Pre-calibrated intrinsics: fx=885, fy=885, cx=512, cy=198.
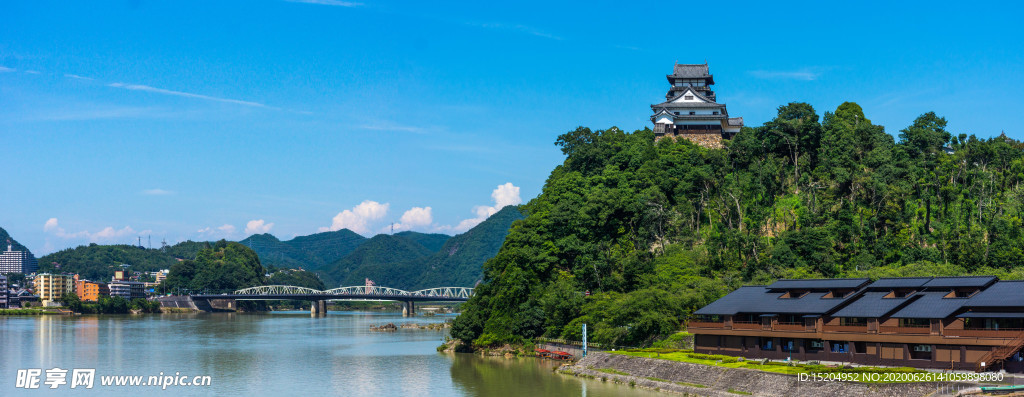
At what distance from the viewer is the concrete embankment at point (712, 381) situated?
3362cm

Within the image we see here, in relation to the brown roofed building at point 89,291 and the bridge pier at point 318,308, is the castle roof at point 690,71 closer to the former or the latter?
the bridge pier at point 318,308

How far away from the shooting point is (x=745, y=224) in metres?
68.0

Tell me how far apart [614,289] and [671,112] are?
31.1m

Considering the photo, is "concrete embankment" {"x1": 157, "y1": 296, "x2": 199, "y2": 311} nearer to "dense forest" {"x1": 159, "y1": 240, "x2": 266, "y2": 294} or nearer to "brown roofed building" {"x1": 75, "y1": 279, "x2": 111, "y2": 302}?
"dense forest" {"x1": 159, "y1": 240, "x2": 266, "y2": 294}

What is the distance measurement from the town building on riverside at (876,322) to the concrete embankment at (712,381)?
4.65 m

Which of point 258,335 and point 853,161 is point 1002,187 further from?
point 258,335

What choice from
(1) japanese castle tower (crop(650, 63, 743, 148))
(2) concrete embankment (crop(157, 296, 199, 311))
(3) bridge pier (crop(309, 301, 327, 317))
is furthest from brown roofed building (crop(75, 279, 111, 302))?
(1) japanese castle tower (crop(650, 63, 743, 148))

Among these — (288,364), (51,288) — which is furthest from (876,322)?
(51,288)

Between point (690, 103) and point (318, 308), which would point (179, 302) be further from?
point (690, 103)

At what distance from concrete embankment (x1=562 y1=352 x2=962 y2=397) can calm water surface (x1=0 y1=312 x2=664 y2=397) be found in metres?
1.24

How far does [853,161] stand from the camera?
68812 mm

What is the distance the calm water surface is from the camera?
46.1 meters

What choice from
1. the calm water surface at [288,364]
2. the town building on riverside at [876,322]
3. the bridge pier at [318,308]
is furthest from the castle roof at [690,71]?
the bridge pier at [318,308]

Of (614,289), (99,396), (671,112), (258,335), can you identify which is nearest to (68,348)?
(258,335)
